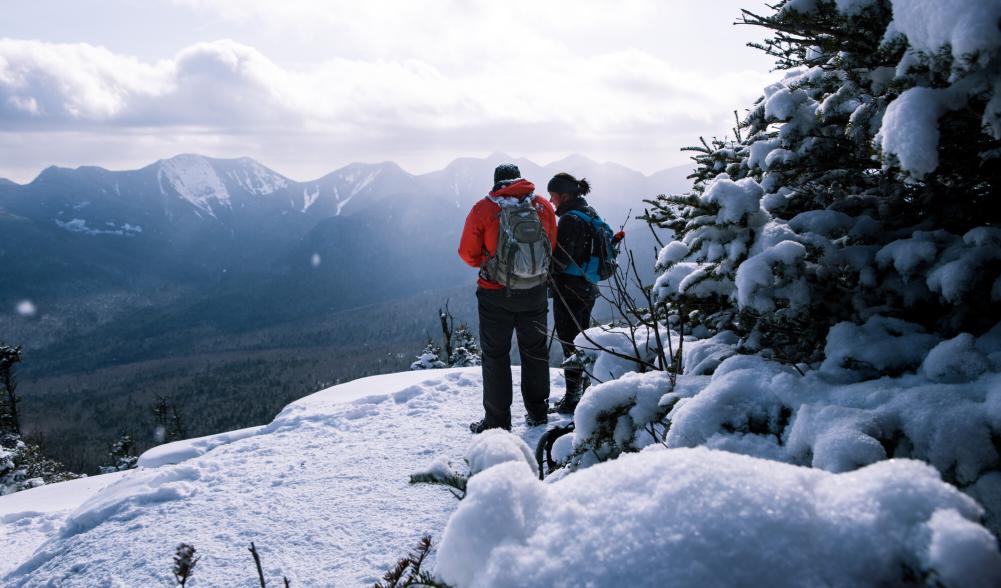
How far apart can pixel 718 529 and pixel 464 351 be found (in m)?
21.2

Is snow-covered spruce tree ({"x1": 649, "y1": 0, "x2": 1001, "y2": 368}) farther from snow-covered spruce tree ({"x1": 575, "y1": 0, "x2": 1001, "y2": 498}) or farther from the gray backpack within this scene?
the gray backpack

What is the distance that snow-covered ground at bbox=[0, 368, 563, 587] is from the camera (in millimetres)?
3434

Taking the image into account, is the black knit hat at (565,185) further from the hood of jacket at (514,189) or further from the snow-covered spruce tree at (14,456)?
the snow-covered spruce tree at (14,456)

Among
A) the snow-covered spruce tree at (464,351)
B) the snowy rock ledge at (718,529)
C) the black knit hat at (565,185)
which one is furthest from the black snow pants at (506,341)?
the snow-covered spruce tree at (464,351)

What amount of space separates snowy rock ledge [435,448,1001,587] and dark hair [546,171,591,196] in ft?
14.2

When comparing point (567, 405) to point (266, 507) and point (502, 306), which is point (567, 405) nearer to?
point (502, 306)

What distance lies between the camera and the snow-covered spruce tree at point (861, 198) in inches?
54.2

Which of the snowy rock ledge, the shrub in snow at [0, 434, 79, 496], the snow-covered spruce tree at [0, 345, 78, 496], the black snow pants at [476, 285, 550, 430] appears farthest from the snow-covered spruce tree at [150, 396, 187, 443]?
the snowy rock ledge

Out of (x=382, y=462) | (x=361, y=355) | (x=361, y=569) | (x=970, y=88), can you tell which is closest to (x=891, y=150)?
(x=970, y=88)

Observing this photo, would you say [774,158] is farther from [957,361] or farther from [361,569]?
[361,569]

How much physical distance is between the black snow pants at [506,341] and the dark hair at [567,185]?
987 millimetres

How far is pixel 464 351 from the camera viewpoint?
21828 millimetres

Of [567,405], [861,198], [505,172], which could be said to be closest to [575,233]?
[505,172]

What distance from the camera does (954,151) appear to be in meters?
1.82
